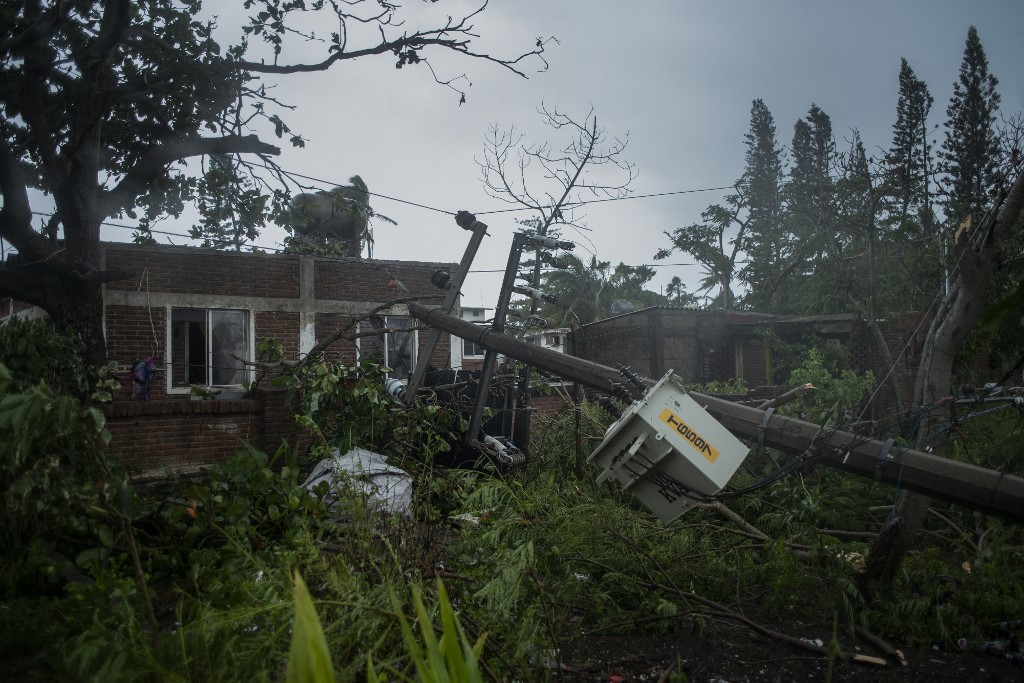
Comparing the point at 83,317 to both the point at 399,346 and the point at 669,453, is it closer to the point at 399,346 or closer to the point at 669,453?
the point at 399,346

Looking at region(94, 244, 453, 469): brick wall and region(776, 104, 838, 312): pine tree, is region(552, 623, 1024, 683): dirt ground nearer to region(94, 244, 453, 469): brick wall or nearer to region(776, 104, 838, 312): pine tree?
region(94, 244, 453, 469): brick wall

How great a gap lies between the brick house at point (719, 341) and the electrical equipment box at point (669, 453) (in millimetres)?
6144

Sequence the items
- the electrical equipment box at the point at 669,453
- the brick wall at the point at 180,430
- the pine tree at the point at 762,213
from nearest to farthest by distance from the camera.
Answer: the electrical equipment box at the point at 669,453
the brick wall at the point at 180,430
the pine tree at the point at 762,213

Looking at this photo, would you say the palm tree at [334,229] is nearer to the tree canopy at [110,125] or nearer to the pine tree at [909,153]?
the tree canopy at [110,125]

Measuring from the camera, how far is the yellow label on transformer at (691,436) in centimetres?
407

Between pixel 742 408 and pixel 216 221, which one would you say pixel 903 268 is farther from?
pixel 216 221

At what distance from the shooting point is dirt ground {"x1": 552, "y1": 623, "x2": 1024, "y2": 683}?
14.4 ft

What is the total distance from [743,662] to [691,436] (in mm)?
1569

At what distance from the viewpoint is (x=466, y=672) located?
1550mm

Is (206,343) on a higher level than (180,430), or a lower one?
higher

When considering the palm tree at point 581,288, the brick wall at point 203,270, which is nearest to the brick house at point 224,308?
the brick wall at point 203,270

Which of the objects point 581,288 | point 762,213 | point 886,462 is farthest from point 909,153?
point 886,462

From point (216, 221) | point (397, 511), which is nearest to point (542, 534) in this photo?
point (397, 511)

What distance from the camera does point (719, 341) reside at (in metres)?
17.8
